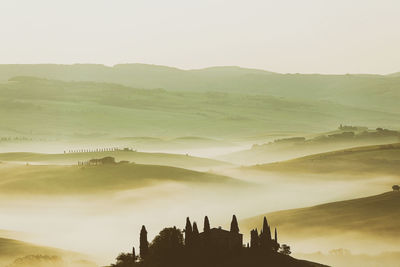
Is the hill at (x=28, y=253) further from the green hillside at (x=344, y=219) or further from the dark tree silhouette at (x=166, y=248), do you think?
the green hillside at (x=344, y=219)

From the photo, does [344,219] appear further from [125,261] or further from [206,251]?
[125,261]

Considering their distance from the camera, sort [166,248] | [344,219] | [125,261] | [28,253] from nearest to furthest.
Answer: [166,248]
[125,261]
[28,253]
[344,219]

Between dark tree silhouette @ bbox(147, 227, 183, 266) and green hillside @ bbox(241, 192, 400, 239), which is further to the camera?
green hillside @ bbox(241, 192, 400, 239)

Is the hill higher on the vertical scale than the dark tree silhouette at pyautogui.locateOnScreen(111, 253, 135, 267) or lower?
higher

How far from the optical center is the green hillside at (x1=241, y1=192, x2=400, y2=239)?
17225 cm

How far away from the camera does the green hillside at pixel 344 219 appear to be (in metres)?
172

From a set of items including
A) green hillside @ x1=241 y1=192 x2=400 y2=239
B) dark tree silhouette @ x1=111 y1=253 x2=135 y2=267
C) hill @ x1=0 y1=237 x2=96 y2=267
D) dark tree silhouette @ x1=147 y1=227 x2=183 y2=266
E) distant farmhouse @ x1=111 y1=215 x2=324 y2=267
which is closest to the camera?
distant farmhouse @ x1=111 y1=215 x2=324 y2=267

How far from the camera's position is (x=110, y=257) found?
15638 cm

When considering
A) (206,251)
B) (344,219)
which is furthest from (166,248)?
(344,219)

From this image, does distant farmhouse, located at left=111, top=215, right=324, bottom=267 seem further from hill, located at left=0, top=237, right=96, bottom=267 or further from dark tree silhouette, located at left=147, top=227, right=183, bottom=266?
hill, located at left=0, top=237, right=96, bottom=267

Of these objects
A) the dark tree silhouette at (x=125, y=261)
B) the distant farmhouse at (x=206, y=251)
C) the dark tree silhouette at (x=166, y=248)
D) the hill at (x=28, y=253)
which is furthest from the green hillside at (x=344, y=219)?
the dark tree silhouette at (x=125, y=261)

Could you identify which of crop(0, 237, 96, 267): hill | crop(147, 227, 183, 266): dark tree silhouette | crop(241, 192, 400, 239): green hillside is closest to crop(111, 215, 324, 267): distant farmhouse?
crop(147, 227, 183, 266): dark tree silhouette

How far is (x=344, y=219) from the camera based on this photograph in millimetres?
181750

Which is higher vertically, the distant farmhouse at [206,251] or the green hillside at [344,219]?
the green hillside at [344,219]
